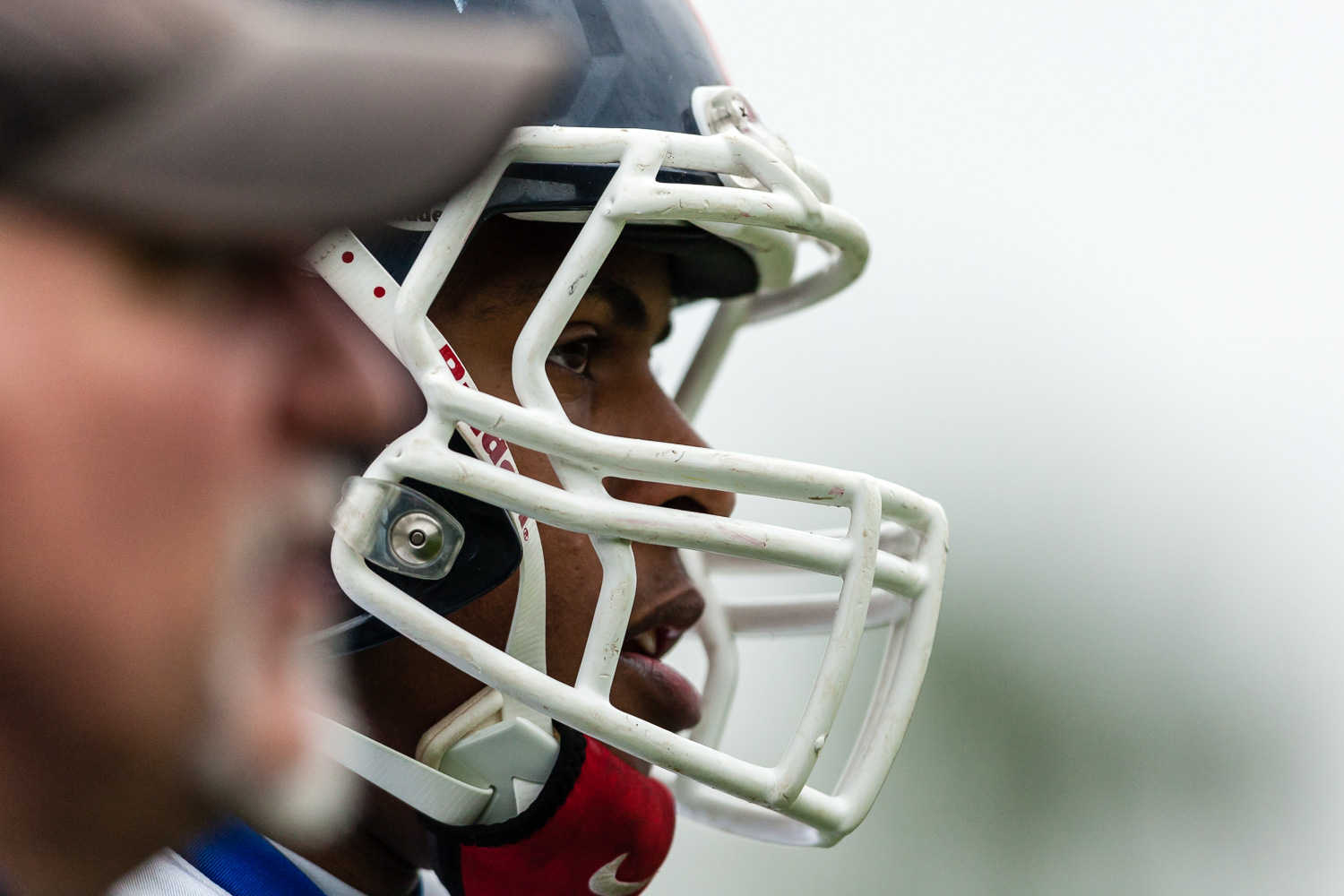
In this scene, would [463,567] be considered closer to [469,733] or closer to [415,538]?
[415,538]

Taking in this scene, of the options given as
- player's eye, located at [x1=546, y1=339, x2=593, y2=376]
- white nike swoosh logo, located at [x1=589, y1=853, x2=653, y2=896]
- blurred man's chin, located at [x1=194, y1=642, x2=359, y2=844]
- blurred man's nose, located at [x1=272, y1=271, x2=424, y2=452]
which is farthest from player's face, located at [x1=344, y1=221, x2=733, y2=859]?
blurred man's nose, located at [x1=272, y1=271, x2=424, y2=452]

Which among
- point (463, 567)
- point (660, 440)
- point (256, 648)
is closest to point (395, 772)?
point (463, 567)

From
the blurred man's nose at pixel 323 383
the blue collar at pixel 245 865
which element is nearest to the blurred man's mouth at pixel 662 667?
the blue collar at pixel 245 865

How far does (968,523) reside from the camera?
755 cm

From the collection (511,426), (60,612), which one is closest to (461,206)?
(511,426)

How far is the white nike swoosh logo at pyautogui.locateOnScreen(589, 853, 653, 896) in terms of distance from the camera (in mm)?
1019

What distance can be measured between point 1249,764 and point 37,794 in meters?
8.20

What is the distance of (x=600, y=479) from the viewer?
95cm

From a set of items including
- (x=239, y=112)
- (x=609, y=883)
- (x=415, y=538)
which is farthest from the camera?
(x=609, y=883)

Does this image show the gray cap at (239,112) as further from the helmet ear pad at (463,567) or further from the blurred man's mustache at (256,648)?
the helmet ear pad at (463,567)

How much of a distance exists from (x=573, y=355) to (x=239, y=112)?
2.29 ft

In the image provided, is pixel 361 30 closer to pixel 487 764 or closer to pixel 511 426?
pixel 511 426

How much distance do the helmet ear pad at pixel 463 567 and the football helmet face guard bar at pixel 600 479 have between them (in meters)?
0.05

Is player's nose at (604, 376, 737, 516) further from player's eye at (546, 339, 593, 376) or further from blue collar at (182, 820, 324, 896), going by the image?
blue collar at (182, 820, 324, 896)
